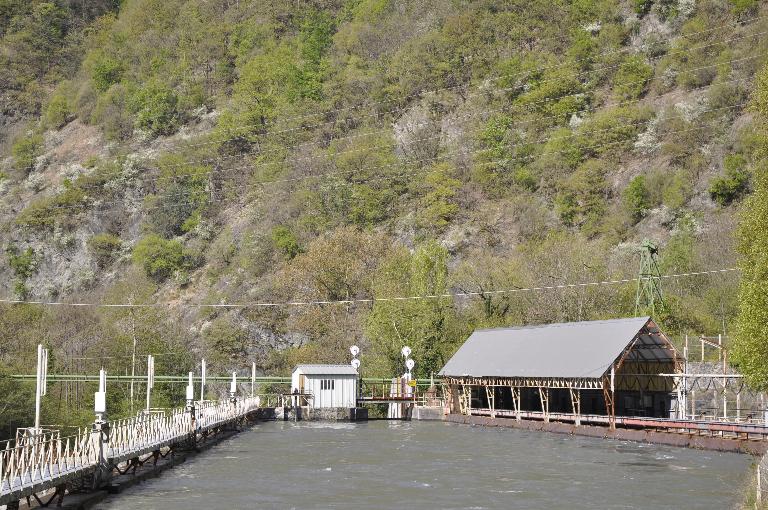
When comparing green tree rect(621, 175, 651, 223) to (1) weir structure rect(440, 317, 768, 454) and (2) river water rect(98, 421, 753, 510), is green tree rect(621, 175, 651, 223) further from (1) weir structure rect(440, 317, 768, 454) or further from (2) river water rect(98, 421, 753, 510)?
(2) river water rect(98, 421, 753, 510)

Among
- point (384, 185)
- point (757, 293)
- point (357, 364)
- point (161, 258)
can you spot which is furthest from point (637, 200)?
point (757, 293)

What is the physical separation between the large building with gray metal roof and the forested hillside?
11168mm

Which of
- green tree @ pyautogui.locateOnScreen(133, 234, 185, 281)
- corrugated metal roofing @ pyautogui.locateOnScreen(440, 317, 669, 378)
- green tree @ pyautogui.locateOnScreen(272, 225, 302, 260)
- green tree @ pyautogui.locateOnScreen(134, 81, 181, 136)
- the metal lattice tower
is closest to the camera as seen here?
corrugated metal roofing @ pyautogui.locateOnScreen(440, 317, 669, 378)

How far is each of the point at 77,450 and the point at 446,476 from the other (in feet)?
45.8

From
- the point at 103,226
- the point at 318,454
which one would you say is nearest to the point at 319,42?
the point at 103,226

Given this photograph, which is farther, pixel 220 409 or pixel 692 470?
pixel 220 409

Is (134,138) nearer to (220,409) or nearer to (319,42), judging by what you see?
(319,42)

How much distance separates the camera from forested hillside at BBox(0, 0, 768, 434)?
92.8 meters

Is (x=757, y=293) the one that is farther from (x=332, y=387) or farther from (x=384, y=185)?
(x=384, y=185)

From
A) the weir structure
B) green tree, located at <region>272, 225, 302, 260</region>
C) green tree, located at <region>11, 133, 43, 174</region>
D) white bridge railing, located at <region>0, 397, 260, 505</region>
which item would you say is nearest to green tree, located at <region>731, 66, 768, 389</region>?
the weir structure

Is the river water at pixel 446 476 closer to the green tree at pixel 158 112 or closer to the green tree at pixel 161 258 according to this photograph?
the green tree at pixel 161 258

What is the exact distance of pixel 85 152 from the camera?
178 meters

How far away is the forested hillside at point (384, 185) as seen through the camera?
304 ft

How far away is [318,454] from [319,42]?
480ft
